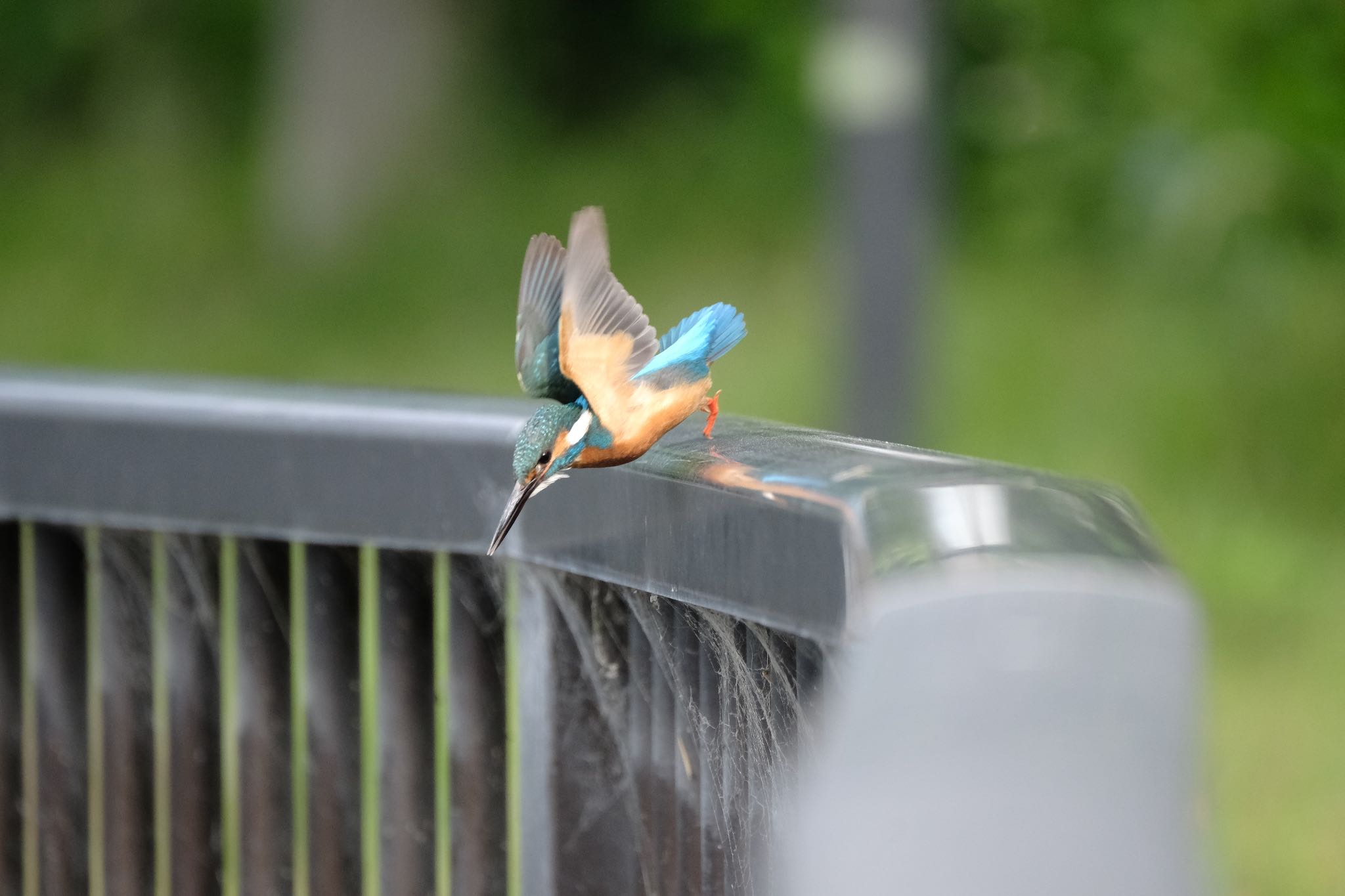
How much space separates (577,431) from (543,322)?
208 mm

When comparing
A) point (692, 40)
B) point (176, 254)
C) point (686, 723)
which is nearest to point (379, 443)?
point (686, 723)

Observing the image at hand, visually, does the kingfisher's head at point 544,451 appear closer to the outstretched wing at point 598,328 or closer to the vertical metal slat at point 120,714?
the outstretched wing at point 598,328

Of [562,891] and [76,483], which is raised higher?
[76,483]

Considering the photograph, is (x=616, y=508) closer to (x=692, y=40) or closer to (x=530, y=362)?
(x=530, y=362)

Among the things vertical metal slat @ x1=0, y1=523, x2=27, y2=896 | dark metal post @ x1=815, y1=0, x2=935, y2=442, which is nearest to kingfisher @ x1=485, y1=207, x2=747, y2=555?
vertical metal slat @ x1=0, y1=523, x2=27, y2=896

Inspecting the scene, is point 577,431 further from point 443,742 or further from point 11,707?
point 11,707

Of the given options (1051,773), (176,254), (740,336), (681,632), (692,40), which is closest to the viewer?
(1051,773)

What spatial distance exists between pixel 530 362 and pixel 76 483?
0.57m

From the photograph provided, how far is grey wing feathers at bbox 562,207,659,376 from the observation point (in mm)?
1610

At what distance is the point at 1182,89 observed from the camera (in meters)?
6.67

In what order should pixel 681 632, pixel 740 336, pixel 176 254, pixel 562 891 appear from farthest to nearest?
pixel 176 254 < pixel 740 336 < pixel 562 891 < pixel 681 632

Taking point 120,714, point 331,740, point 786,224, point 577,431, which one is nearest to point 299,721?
point 331,740

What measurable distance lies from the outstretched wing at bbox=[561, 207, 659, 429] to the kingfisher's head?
33mm

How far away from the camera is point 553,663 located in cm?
165
